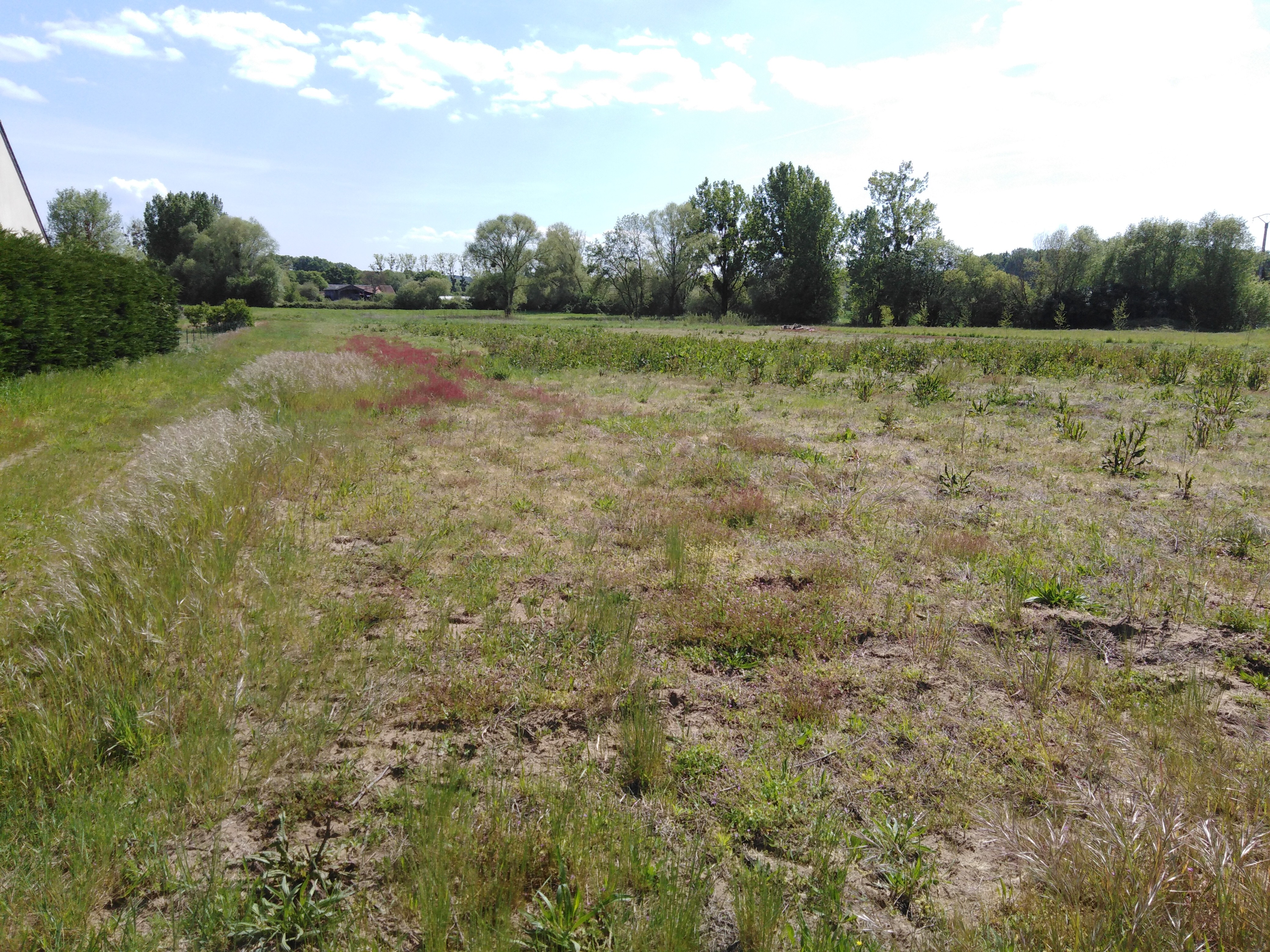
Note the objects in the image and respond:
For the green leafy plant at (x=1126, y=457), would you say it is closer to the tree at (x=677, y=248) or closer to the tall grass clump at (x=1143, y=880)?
the tall grass clump at (x=1143, y=880)

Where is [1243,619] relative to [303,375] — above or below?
below

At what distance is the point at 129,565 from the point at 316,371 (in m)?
11.8

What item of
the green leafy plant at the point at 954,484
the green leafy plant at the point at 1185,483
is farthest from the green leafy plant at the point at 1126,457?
the green leafy plant at the point at 954,484

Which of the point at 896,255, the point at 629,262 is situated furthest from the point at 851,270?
the point at 629,262

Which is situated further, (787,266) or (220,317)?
(787,266)

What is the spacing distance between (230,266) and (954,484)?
85422 mm

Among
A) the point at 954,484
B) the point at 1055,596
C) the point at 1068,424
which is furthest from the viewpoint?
the point at 1068,424

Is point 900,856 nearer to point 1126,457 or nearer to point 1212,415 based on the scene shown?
point 1126,457

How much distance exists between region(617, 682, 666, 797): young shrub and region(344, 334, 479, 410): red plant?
1179 centimetres

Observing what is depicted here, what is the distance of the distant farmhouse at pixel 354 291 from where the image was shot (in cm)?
12025

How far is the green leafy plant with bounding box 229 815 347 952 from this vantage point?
2.52m

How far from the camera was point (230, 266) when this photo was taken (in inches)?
2862

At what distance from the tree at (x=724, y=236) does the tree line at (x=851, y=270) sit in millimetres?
165

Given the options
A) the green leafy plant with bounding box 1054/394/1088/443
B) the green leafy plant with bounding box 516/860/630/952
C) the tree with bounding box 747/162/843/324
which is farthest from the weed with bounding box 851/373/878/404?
the tree with bounding box 747/162/843/324
